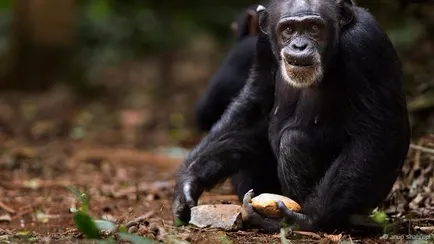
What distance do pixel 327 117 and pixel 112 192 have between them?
2659mm

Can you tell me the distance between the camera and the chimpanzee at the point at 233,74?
9234 millimetres

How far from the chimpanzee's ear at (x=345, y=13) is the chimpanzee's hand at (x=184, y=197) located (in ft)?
5.24

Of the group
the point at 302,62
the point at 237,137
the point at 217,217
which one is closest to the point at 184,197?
the point at 217,217

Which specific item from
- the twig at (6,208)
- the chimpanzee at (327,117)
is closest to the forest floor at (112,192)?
the twig at (6,208)

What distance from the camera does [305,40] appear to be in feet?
18.3

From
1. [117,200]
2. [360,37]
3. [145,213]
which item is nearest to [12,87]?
[117,200]

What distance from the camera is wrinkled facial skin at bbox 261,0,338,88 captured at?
5.50m

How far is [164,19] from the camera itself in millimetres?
18828

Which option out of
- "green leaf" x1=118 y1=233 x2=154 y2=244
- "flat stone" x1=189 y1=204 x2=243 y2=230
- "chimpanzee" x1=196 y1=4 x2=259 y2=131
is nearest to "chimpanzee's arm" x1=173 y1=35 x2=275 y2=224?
"flat stone" x1=189 y1=204 x2=243 y2=230

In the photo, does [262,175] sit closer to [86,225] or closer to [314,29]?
[314,29]

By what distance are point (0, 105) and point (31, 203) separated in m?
6.85

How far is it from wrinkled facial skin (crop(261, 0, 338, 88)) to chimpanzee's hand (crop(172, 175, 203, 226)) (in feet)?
3.51

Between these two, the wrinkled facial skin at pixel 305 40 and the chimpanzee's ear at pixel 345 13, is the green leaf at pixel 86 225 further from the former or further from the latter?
the chimpanzee's ear at pixel 345 13

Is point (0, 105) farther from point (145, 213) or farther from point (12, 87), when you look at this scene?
point (145, 213)
